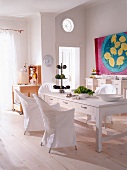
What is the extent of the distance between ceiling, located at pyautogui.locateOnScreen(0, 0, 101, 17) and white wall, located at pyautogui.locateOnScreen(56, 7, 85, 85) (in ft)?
3.50

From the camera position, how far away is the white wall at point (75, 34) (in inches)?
293

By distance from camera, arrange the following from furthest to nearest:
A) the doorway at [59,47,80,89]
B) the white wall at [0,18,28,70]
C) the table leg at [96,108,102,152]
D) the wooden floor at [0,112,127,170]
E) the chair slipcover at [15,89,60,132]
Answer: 1. the doorway at [59,47,80,89]
2. the white wall at [0,18,28,70]
3. the chair slipcover at [15,89,60,132]
4. the table leg at [96,108,102,152]
5. the wooden floor at [0,112,127,170]

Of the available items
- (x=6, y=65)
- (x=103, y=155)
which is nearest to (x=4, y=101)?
(x=6, y=65)

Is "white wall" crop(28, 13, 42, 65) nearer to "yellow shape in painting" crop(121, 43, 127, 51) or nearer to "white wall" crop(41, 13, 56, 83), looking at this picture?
"white wall" crop(41, 13, 56, 83)

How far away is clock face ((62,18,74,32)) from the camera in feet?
24.9

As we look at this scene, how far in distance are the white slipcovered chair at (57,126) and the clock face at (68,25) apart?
463cm

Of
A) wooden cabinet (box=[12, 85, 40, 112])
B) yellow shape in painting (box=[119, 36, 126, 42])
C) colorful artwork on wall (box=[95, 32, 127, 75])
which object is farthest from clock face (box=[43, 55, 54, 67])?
yellow shape in painting (box=[119, 36, 126, 42])

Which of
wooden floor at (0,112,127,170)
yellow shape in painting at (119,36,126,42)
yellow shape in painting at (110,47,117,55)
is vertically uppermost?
yellow shape in painting at (119,36,126,42)

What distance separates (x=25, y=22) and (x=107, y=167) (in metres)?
5.50

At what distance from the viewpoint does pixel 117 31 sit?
6688 millimetres

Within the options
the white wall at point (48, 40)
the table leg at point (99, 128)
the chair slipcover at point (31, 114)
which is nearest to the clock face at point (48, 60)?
the white wall at point (48, 40)

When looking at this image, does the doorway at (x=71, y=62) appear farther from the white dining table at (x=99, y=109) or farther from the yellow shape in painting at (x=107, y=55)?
the white dining table at (x=99, y=109)

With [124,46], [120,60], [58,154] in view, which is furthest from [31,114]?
[124,46]

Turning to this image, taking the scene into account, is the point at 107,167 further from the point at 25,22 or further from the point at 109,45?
the point at 25,22
